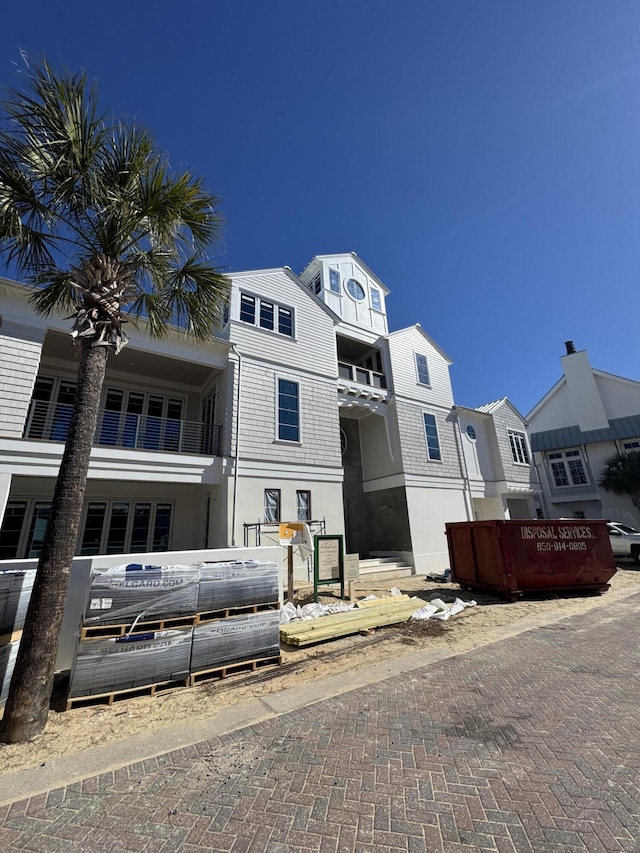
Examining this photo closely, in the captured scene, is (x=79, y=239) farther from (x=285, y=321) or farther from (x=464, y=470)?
(x=464, y=470)

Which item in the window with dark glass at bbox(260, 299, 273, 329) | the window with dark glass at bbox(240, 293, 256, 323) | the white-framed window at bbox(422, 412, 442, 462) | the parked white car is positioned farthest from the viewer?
the white-framed window at bbox(422, 412, 442, 462)

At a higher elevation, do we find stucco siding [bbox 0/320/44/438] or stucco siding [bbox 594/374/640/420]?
stucco siding [bbox 594/374/640/420]

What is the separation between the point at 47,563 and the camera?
14.3 ft

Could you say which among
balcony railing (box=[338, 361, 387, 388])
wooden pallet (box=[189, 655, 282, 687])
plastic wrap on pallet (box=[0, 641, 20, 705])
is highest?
balcony railing (box=[338, 361, 387, 388])

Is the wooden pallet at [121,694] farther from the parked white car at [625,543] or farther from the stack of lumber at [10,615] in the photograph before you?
the parked white car at [625,543]

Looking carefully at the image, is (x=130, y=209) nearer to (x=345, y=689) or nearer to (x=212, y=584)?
(x=212, y=584)

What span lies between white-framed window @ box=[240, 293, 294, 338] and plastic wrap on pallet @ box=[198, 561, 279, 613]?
10.6 metres

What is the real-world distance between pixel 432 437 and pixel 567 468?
16.9 metres

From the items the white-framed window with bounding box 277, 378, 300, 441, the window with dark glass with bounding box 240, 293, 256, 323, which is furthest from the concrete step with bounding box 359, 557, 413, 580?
the window with dark glass with bounding box 240, 293, 256, 323

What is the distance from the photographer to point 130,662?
4.85 metres

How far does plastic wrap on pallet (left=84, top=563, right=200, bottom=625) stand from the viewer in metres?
4.80

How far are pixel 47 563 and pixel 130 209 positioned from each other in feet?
17.7

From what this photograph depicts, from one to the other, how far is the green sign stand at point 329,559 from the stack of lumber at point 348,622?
125 centimetres

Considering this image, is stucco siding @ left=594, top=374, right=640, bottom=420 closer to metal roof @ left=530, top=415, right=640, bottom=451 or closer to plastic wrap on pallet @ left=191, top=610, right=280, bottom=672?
metal roof @ left=530, top=415, right=640, bottom=451
